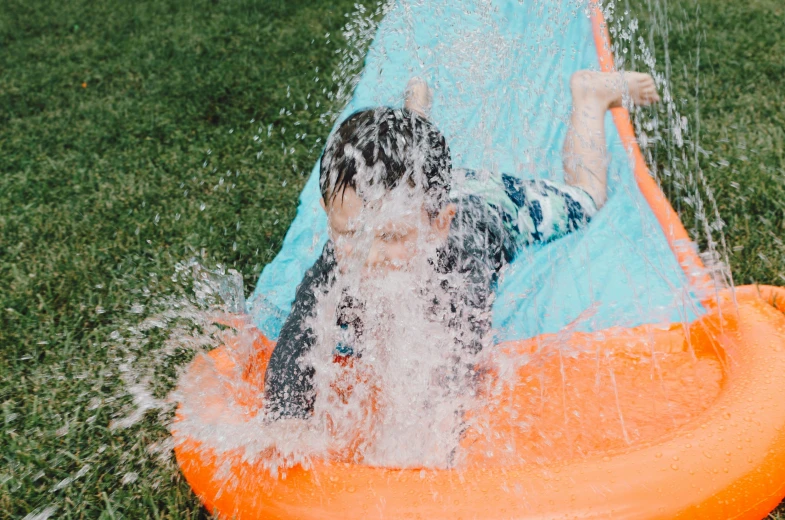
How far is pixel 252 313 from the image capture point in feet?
9.14

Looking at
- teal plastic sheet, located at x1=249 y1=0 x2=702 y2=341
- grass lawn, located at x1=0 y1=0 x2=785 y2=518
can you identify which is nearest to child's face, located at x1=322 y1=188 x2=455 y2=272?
teal plastic sheet, located at x1=249 y1=0 x2=702 y2=341

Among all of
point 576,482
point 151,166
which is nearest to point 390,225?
point 576,482

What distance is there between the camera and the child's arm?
6.50 ft

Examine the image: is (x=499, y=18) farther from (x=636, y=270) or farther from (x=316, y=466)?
(x=316, y=466)

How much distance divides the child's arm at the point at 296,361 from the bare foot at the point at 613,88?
1.72 metres

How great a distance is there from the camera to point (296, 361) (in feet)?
6.60

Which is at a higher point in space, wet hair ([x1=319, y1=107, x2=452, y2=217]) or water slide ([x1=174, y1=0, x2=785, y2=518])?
wet hair ([x1=319, y1=107, x2=452, y2=217])

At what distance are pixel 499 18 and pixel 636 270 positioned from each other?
2367mm

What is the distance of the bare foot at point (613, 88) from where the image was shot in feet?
10.3

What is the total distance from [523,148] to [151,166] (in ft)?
7.28

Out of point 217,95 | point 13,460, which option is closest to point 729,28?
point 217,95

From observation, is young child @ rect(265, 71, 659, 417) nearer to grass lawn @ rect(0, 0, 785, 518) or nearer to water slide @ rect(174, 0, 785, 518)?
water slide @ rect(174, 0, 785, 518)

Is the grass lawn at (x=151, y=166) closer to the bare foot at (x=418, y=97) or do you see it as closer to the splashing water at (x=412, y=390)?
the splashing water at (x=412, y=390)

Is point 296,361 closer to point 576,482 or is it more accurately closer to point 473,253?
point 473,253
